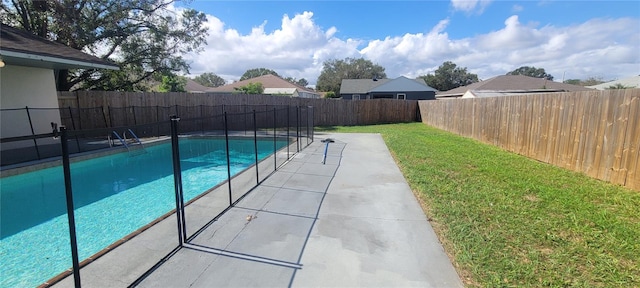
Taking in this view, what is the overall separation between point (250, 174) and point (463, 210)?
409 centimetres

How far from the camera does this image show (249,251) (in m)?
2.98

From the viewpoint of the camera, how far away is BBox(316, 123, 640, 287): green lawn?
8.34ft

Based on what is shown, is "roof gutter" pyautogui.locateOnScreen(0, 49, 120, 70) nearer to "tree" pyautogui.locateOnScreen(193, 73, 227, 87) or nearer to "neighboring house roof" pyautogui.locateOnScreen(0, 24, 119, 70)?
"neighboring house roof" pyautogui.locateOnScreen(0, 24, 119, 70)

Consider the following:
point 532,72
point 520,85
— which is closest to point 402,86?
point 520,85

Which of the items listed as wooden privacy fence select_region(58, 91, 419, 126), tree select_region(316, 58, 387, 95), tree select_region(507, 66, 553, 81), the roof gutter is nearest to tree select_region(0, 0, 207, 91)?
wooden privacy fence select_region(58, 91, 419, 126)

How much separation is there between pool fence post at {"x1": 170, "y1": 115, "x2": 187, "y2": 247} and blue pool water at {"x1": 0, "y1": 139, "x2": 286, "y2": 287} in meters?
1.32

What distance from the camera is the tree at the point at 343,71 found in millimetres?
57406

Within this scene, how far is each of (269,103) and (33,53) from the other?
10970 millimetres

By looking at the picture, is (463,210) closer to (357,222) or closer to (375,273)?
(357,222)

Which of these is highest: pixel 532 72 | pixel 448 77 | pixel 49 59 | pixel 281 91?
pixel 532 72

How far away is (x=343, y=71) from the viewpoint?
57500 mm

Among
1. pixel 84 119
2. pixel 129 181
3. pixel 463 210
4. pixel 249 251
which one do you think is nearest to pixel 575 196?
pixel 463 210

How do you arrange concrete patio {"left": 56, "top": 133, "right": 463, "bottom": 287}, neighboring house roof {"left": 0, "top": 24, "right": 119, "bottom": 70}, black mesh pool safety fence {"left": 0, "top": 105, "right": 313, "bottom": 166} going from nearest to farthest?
concrete patio {"left": 56, "top": 133, "right": 463, "bottom": 287} → neighboring house roof {"left": 0, "top": 24, "right": 119, "bottom": 70} → black mesh pool safety fence {"left": 0, "top": 105, "right": 313, "bottom": 166}

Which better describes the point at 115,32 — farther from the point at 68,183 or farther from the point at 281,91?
the point at 281,91
